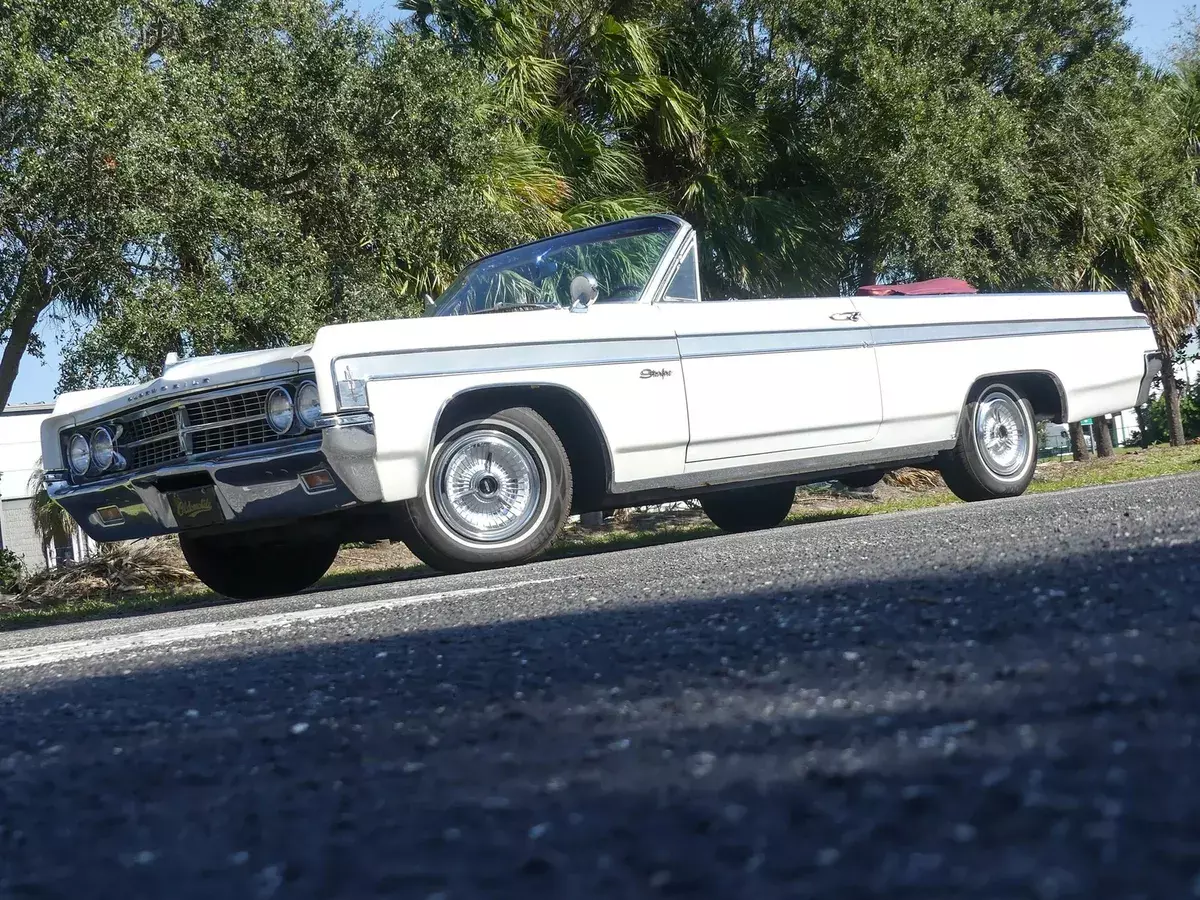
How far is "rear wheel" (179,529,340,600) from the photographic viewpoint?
560 centimetres

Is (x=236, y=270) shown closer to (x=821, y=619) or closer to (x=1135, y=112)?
(x=821, y=619)

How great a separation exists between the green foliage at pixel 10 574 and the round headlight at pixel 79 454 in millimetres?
4066

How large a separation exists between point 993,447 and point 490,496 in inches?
126

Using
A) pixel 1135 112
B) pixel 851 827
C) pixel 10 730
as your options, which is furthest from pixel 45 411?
pixel 851 827

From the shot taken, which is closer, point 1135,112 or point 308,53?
point 308,53

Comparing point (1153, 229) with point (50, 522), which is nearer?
point (50, 522)

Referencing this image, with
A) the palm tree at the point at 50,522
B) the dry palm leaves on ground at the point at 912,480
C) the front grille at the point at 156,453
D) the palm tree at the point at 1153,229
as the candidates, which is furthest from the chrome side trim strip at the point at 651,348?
the palm tree at the point at 1153,229

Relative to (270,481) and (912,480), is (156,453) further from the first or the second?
(912,480)

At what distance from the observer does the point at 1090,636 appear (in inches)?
59.1

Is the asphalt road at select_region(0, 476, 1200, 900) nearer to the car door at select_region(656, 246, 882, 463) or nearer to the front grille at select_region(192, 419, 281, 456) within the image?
the front grille at select_region(192, 419, 281, 456)

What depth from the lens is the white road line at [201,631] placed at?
9.55ft

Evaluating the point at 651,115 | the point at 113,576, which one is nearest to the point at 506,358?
the point at 113,576

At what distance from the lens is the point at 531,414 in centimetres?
509

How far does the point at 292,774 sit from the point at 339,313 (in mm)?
9411
